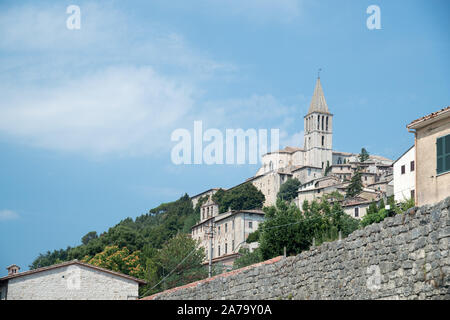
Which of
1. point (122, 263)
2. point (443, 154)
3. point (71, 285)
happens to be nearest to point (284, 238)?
point (71, 285)

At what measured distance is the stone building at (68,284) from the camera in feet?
90.3

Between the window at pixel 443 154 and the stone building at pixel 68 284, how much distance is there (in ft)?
60.1

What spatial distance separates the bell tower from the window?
477 feet

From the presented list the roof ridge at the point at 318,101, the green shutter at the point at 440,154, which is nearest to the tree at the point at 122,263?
the green shutter at the point at 440,154

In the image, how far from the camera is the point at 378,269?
33.4 ft

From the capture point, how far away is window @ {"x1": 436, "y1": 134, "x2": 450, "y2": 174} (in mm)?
13469

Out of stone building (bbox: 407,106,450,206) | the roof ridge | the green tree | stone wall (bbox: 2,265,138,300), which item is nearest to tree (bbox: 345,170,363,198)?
the green tree

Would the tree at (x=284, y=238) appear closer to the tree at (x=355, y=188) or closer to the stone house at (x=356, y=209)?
the stone house at (x=356, y=209)

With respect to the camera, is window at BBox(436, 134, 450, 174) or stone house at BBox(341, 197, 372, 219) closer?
window at BBox(436, 134, 450, 174)
